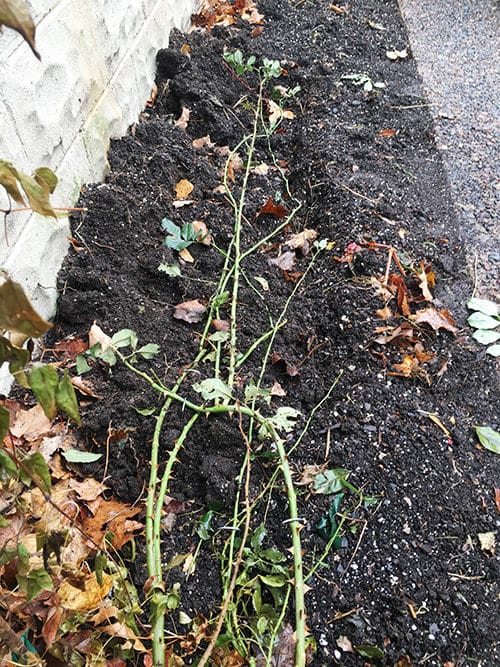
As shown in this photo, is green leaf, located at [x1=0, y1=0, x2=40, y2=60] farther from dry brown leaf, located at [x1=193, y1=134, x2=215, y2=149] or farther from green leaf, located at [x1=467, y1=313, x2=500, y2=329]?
dry brown leaf, located at [x1=193, y1=134, x2=215, y2=149]

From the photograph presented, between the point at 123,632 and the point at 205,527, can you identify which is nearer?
the point at 123,632

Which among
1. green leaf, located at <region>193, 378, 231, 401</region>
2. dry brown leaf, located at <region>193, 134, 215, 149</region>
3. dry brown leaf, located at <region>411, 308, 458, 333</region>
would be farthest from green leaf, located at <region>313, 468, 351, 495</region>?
dry brown leaf, located at <region>193, 134, 215, 149</region>

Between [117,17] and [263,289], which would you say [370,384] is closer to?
[263,289]

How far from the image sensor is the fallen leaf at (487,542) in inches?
66.6

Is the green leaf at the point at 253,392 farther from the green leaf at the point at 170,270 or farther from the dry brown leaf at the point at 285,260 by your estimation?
the dry brown leaf at the point at 285,260

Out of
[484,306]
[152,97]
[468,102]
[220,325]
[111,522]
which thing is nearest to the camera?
[111,522]

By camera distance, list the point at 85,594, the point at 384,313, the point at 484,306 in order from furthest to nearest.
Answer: the point at 484,306 < the point at 384,313 < the point at 85,594

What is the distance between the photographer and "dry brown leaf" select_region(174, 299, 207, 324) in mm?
2143

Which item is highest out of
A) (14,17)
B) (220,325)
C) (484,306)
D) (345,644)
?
(14,17)

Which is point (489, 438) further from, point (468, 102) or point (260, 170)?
point (468, 102)

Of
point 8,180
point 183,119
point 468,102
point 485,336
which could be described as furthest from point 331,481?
point 468,102

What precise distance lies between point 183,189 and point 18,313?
2.04 metres

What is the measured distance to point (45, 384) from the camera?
827 mm

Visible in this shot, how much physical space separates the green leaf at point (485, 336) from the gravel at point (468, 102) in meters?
0.32
